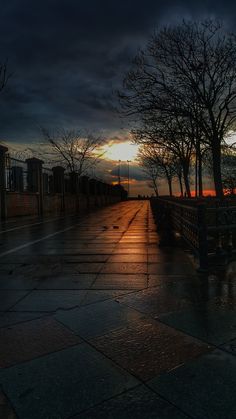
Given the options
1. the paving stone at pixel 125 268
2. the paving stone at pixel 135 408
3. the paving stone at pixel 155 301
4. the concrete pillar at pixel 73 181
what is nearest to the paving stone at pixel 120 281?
the paving stone at pixel 125 268

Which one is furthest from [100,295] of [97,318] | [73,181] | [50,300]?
[73,181]

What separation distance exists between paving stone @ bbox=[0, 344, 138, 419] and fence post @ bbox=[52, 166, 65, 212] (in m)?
32.3

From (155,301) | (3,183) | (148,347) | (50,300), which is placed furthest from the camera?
(3,183)

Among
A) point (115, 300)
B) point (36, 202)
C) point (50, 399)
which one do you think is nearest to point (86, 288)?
point (115, 300)

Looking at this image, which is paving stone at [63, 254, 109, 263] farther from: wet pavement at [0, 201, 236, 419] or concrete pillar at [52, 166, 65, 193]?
concrete pillar at [52, 166, 65, 193]

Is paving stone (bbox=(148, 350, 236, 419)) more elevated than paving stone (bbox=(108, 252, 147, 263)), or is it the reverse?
paving stone (bbox=(108, 252, 147, 263))

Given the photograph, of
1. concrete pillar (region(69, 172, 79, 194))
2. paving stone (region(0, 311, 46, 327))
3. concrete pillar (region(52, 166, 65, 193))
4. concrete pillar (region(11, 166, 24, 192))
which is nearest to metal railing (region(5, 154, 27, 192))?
concrete pillar (region(11, 166, 24, 192))

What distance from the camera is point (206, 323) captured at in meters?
4.18

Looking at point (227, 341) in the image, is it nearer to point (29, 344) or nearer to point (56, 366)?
point (56, 366)

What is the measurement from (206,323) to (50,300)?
82.8 inches

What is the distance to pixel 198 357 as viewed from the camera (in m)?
3.34

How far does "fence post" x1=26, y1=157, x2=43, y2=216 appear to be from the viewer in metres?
28.0

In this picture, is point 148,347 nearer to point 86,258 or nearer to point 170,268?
point 170,268

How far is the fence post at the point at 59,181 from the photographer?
35594 mm
